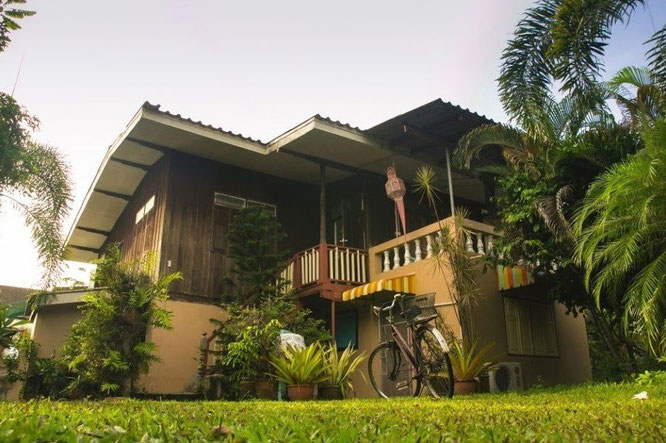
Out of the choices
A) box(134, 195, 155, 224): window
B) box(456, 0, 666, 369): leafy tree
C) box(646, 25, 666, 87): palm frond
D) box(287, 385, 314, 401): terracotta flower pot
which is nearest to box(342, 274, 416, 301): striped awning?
box(456, 0, 666, 369): leafy tree

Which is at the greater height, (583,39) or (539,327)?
(583,39)

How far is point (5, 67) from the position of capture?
18.5ft

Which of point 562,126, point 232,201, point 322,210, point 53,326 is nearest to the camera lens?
point 562,126

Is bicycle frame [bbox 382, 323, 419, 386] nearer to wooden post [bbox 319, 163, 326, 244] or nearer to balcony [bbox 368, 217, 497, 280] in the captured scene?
balcony [bbox 368, 217, 497, 280]

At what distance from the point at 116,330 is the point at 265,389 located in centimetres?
261

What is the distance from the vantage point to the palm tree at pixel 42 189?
10.8m

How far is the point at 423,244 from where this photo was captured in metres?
10.3

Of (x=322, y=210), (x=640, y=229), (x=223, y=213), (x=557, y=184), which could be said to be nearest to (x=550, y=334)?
(x=557, y=184)

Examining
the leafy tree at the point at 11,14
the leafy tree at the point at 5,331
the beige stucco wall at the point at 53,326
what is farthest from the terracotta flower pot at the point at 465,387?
the leafy tree at the point at 5,331

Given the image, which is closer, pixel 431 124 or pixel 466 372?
pixel 466 372

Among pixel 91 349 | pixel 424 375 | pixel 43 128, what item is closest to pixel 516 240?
pixel 424 375

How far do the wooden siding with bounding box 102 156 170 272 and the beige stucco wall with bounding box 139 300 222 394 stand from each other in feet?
3.72

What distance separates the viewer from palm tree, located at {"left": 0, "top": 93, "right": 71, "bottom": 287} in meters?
10.8

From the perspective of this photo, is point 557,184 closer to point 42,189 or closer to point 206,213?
point 206,213
